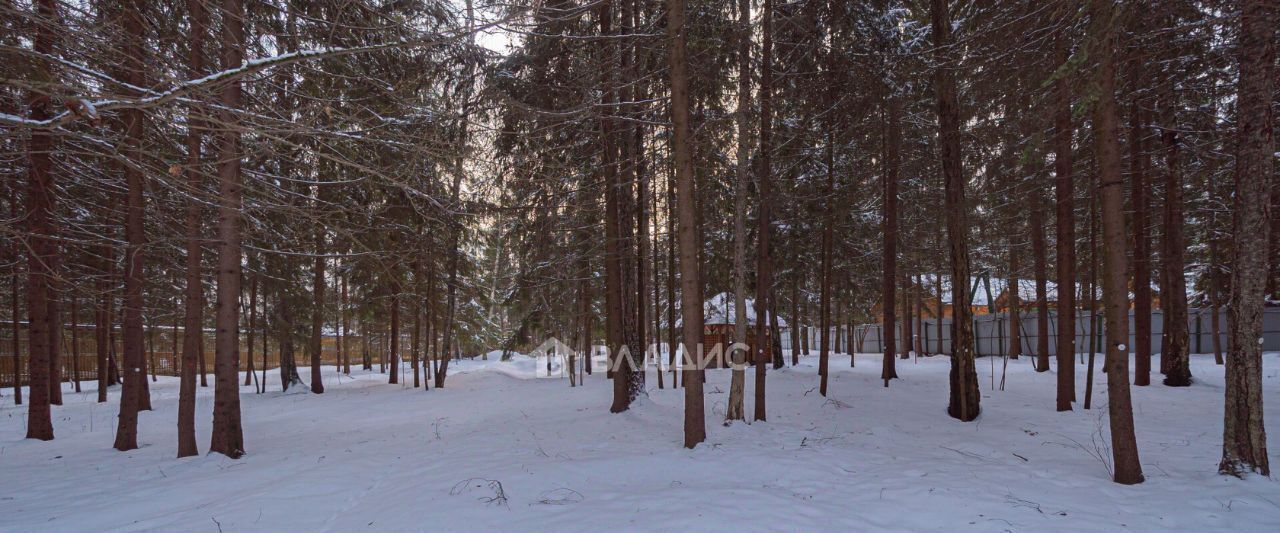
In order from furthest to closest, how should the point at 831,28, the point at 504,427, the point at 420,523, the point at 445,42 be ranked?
the point at 831,28
the point at 504,427
the point at 420,523
the point at 445,42

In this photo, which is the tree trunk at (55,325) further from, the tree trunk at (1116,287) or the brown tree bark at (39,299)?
the tree trunk at (1116,287)

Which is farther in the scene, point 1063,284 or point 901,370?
point 901,370

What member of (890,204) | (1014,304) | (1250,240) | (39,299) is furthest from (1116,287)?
(1014,304)

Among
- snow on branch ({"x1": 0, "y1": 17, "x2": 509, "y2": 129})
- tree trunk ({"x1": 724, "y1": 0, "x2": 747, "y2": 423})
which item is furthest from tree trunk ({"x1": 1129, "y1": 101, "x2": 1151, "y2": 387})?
snow on branch ({"x1": 0, "y1": 17, "x2": 509, "y2": 129})

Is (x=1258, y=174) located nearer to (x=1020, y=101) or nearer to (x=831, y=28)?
(x=1020, y=101)

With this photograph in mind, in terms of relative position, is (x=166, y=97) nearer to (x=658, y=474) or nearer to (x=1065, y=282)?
(x=658, y=474)

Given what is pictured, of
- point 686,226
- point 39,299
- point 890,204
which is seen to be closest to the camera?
point 686,226

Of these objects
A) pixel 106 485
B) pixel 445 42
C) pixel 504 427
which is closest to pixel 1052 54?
pixel 445 42

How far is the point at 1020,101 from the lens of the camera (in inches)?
306

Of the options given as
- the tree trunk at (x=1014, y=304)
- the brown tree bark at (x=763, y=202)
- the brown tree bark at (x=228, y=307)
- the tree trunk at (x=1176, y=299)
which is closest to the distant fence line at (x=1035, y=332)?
the tree trunk at (x=1014, y=304)

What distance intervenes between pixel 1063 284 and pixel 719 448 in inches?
275

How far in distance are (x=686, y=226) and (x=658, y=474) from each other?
2841mm

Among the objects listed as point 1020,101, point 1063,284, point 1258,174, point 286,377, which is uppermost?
point 1020,101

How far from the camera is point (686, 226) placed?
6.94m
